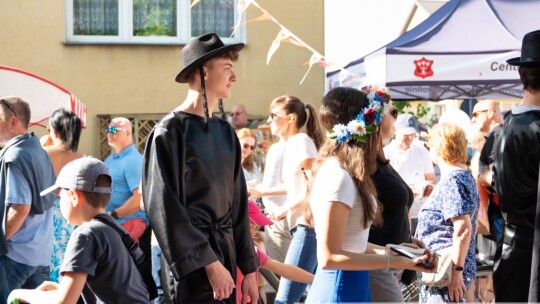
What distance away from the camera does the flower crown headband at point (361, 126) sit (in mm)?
4566

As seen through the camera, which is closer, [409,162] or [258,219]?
[258,219]

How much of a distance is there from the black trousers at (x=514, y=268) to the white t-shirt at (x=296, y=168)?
314cm

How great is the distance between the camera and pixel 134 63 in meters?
14.8

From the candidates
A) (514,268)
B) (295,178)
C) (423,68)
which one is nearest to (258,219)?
(295,178)

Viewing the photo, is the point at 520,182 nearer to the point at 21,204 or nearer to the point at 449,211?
the point at 449,211

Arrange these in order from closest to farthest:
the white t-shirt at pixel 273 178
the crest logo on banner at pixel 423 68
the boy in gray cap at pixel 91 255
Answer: the boy in gray cap at pixel 91 255, the white t-shirt at pixel 273 178, the crest logo on banner at pixel 423 68

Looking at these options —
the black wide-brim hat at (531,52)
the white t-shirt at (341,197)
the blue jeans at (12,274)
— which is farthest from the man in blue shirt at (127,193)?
the black wide-brim hat at (531,52)

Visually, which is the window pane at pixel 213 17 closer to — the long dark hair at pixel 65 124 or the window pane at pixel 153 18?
the window pane at pixel 153 18

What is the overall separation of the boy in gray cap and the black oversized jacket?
249 mm

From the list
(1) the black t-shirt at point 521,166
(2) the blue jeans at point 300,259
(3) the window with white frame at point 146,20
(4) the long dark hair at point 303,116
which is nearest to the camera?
(1) the black t-shirt at point 521,166

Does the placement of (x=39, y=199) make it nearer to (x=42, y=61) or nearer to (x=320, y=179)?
(x=320, y=179)

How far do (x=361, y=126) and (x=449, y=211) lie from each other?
2057 millimetres

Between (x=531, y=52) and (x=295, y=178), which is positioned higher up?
(x=531, y=52)

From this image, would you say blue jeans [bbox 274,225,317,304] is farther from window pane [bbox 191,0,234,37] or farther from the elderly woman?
window pane [bbox 191,0,234,37]
